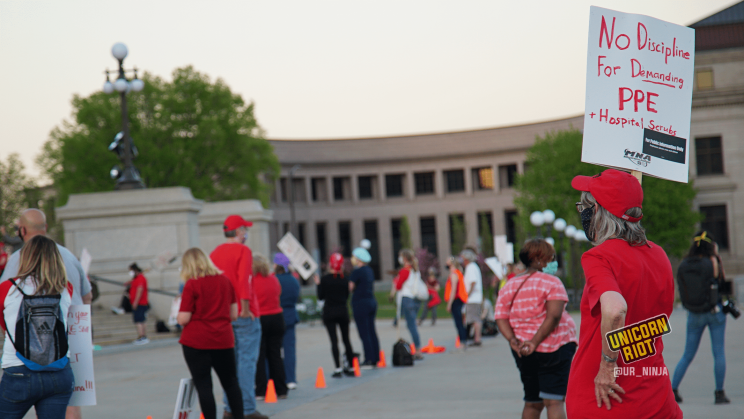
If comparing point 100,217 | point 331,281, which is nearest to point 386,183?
point 100,217

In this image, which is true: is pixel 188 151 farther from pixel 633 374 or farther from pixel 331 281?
pixel 633 374

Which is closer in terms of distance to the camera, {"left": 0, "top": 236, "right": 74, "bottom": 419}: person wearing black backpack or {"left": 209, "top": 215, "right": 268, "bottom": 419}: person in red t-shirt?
{"left": 0, "top": 236, "right": 74, "bottom": 419}: person wearing black backpack

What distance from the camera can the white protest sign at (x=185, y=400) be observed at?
6453 millimetres

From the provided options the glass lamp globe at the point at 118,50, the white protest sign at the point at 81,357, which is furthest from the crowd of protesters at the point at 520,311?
the glass lamp globe at the point at 118,50

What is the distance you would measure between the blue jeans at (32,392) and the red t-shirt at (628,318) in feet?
10.2

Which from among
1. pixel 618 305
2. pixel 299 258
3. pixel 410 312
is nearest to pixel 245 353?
pixel 618 305

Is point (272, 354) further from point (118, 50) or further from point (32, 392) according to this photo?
point (118, 50)

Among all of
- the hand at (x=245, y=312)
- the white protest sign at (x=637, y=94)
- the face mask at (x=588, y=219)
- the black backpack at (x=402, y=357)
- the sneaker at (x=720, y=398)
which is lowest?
the black backpack at (x=402, y=357)

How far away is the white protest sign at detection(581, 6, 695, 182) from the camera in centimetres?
441

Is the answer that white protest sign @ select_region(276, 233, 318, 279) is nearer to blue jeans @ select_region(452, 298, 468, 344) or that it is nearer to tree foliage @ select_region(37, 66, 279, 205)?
blue jeans @ select_region(452, 298, 468, 344)

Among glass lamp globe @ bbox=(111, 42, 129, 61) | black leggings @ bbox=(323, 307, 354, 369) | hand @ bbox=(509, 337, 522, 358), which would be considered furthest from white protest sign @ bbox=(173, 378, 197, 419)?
glass lamp globe @ bbox=(111, 42, 129, 61)

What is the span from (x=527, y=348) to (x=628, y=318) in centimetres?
256

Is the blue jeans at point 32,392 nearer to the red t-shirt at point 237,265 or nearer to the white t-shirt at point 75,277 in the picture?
the white t-shirt at point 75,277

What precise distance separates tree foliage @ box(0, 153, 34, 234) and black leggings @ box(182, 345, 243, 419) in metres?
41.4
